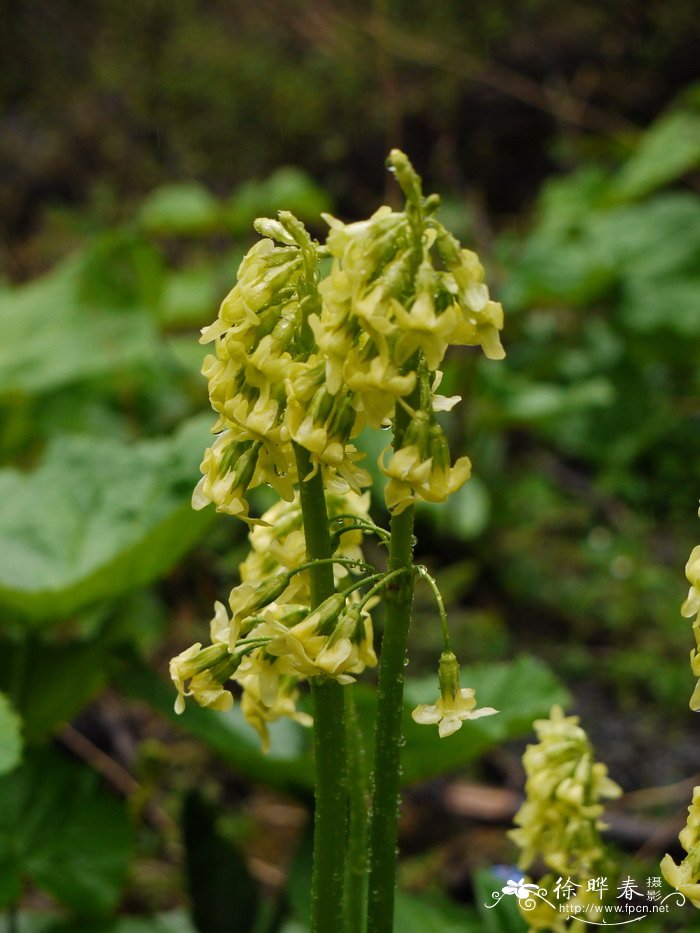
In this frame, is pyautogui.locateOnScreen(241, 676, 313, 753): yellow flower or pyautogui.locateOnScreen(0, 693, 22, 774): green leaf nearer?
pyautogui.locateOnScreen(241, 676, 313, 753): yellow flower

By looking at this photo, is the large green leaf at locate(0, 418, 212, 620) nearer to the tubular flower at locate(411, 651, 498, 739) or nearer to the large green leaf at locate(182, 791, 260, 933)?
the large green leaf at locate(182, 791, 260, 933)

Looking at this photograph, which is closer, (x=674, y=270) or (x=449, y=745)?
(x=449, y=745)

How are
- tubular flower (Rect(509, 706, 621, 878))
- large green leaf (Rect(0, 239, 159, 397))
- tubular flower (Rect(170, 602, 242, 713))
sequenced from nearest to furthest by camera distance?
1. tubular flower (Rect(170, 602, 242, 713))
2. tubular flower (Rect(509, 706, 621, 878))
3. large green leaf (Rect(0, 239, 159, 397))

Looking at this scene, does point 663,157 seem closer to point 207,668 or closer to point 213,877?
point 213,877

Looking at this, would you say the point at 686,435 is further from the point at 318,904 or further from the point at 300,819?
the point at 318,904

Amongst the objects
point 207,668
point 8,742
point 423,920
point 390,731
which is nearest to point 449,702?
point 390,731

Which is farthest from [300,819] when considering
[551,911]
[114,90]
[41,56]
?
[41,56]

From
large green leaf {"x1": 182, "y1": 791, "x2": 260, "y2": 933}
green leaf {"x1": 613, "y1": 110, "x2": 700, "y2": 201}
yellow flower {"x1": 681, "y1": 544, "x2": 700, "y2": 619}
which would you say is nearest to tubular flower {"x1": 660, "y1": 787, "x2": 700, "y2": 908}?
yellow flower {"x1": 681, "y1": 544, "x2": 700, "y2": 619}

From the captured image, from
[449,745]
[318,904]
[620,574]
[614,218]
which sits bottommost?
[318,904]
